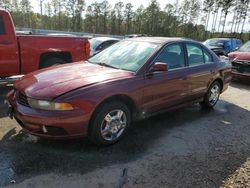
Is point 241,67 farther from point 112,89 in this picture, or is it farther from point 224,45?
point 224,45

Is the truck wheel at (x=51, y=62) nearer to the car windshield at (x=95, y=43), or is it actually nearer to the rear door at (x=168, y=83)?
the rear door at (x=168, y=83)

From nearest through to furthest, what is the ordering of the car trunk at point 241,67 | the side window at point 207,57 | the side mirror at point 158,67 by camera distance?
→ the side mirror at point 158,67, the side window at point 207,57, the car trunk at point 241,67

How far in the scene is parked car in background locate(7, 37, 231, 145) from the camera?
3.92 meters

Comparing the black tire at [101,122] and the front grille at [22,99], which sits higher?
the front grille at [22,99]

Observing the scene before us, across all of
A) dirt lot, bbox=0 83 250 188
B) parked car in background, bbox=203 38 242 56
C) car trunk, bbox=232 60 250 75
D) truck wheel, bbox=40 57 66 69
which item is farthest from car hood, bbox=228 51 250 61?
parked car in background, bbox=203 38 242 56

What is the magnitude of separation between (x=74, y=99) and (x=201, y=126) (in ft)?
9.06

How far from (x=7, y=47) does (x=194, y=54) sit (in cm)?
429

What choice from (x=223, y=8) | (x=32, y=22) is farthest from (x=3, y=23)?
(x=223, y=8)

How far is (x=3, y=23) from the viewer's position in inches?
276

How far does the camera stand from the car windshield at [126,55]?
490 centimetres

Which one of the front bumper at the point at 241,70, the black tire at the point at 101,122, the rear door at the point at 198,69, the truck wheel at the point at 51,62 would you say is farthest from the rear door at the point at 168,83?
the front bumper at the point at 241,70

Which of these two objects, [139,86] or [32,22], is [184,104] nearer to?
[139,86]

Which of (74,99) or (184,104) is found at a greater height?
(74,99)

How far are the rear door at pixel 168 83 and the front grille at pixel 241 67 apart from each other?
5.09 metres
